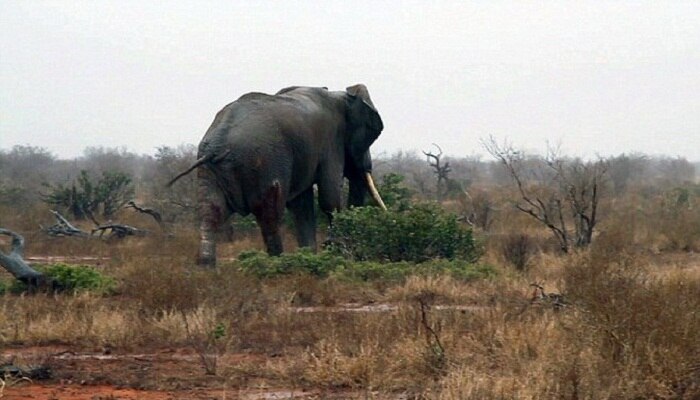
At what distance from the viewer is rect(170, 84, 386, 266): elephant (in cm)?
1229

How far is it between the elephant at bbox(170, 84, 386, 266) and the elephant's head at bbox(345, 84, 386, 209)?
1.86ft

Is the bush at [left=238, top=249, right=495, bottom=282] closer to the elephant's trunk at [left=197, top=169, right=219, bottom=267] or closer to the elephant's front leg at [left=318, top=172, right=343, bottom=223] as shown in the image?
the elephant's trunk at [left=197, top=169, right=219, bottom=267]

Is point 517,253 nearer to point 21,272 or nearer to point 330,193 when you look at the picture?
point 330,193

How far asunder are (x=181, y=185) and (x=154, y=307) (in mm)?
16501

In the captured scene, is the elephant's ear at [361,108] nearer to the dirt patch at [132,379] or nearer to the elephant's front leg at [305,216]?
the elephant's front leg at [305,216]

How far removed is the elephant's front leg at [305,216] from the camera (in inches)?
583

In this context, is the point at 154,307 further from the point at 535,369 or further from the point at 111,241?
the point at 111,241

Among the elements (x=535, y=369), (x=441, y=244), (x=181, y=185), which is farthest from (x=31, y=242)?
(x=535, y=369)

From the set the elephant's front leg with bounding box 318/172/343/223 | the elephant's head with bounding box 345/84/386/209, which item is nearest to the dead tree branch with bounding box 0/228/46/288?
the elephant's front leg with bounding box 318/172/343/223

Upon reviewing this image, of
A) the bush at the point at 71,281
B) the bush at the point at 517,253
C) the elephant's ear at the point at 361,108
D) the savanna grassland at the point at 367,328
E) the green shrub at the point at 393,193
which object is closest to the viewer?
the savanna grassland at the point at 367,328

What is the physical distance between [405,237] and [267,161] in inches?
86.7

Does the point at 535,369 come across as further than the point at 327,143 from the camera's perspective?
No

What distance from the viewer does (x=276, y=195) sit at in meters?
12.6

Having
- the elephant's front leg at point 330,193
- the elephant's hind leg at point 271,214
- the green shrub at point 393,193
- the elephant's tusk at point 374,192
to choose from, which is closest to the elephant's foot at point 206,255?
the elephant's hind leg at point 271,214
